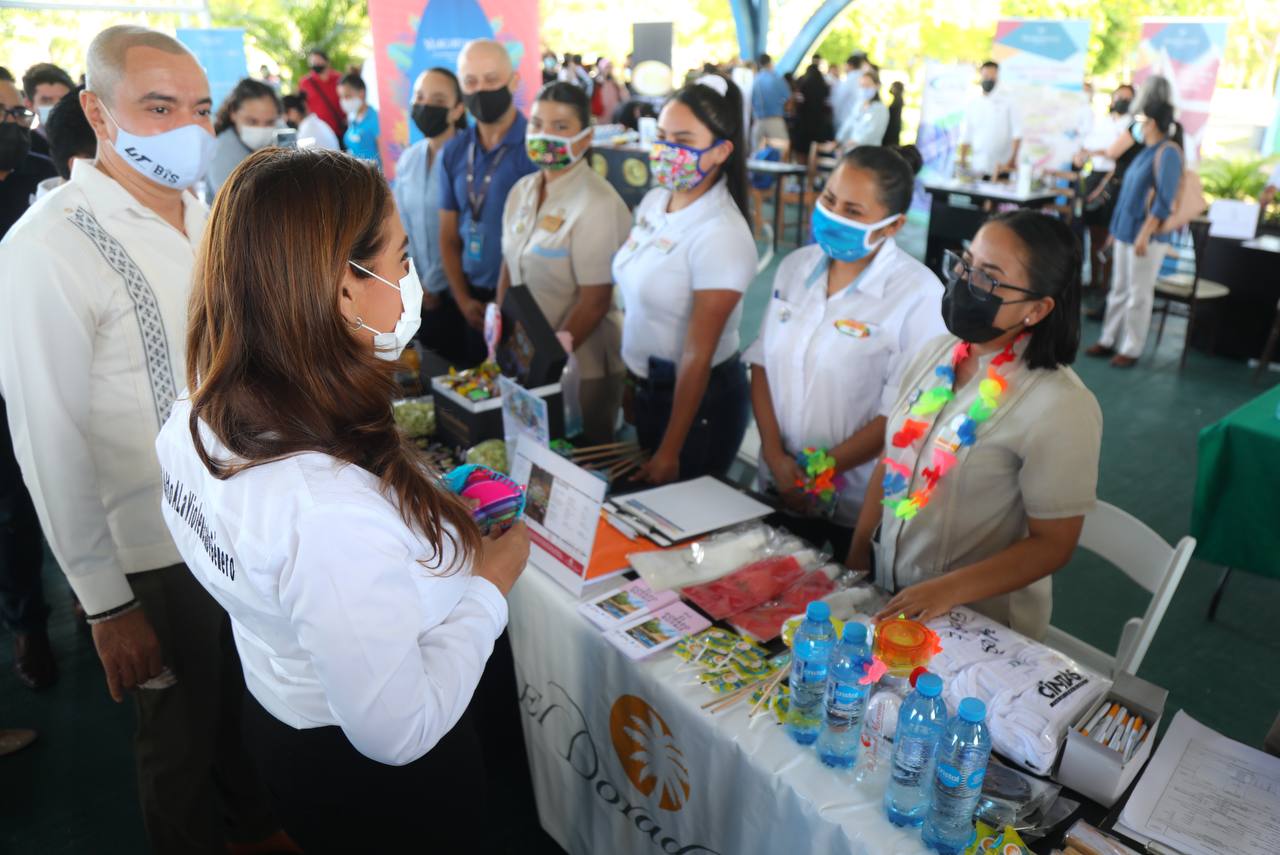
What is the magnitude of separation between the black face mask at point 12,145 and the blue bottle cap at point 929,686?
3351mm

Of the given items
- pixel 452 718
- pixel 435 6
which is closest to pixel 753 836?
pixel 452 718

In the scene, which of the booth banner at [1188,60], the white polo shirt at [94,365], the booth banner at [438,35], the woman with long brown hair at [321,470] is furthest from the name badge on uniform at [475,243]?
the booth banner at [1188,60]

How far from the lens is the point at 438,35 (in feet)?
18.3

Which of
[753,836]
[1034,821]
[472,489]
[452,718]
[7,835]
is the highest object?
[472,489]

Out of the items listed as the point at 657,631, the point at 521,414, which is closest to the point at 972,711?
the point at 657,631

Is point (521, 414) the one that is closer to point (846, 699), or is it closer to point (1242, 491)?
point (846, 699)

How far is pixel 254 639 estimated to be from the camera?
121 centimetres

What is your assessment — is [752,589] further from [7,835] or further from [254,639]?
[7,835]

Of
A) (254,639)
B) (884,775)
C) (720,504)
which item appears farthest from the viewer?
(720,504)

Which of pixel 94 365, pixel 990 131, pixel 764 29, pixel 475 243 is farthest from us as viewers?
pixel 764 29

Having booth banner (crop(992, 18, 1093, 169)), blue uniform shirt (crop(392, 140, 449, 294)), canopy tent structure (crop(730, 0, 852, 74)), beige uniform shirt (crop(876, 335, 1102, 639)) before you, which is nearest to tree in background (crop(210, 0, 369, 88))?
canopy tent structure (crop(730, 0, 852, 74))

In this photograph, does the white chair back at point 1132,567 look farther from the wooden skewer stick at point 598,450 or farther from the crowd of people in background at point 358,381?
the wooden skewer stick at point 598,450

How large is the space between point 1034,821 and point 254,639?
117 cm

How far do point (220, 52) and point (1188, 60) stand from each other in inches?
355
